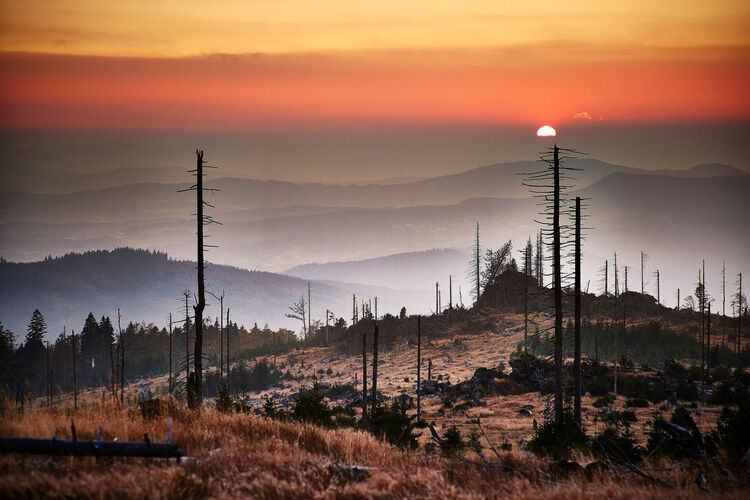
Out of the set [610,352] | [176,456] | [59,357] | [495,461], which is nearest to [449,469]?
[495,461]

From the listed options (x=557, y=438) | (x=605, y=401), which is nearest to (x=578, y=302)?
(x=557, y=438)

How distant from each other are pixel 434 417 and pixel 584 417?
512 inches

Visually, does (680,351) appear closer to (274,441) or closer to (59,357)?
(274,441)

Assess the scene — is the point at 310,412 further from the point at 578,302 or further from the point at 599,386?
the point at 599,386

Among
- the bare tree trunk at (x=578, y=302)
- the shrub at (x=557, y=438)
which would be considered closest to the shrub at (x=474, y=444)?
the shrub at (x=557, y=438)

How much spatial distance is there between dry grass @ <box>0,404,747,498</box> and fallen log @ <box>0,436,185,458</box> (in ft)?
0.46

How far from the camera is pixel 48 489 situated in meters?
9.41

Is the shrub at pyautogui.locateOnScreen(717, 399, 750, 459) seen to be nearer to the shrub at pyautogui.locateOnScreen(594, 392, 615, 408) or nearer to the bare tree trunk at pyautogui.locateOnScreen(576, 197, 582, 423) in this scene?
the bare tree trunk at pyautogui.locateOnScreen(576, 197, 582, 423)

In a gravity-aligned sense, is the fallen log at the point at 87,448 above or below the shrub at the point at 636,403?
above

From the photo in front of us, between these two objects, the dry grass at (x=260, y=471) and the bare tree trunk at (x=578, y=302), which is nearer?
the dry grass at (x=260, y=471)

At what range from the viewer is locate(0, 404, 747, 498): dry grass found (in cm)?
971

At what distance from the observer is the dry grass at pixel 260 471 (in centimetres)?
971

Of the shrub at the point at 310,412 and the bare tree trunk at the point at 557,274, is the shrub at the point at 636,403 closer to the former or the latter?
the bare tree trunk at the point at 557,274

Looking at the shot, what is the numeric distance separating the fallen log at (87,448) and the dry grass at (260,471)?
14 centimetres
